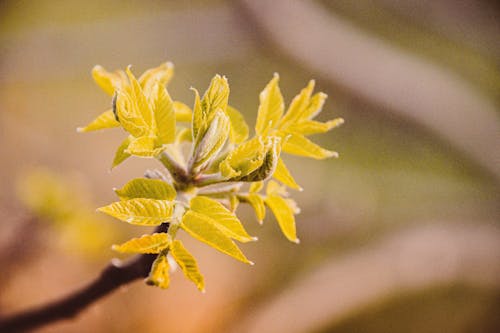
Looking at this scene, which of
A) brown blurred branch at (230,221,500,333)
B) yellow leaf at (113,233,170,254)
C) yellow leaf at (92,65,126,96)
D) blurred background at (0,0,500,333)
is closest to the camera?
yellow leaf at (113,233,170,254)

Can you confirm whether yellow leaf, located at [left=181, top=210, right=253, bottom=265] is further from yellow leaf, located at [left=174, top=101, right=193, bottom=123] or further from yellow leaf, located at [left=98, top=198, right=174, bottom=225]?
yellow leaf, located at [left=174, top=101, right=193, bottom=123]

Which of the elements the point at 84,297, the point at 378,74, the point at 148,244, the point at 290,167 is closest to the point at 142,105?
the point at 148,244

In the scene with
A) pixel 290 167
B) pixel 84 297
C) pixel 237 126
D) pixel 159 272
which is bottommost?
pixel 290 167

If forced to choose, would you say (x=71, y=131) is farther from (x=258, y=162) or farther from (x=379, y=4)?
(x=379, y=4)

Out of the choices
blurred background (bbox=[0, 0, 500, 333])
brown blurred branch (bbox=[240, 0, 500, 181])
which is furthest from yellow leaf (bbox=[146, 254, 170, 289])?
brown blurred branch (bbox=[240, 0, 500, 181])

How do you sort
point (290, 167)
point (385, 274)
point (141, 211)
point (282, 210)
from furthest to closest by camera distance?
point (290, 167), point (385, 274), point (282, 210), point (141, 211)

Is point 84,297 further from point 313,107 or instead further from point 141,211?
point 313,107

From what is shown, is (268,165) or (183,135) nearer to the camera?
(268,165)
